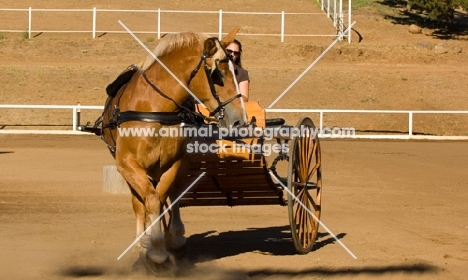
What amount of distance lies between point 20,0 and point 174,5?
7.46 metres

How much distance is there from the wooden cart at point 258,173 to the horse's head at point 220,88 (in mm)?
855

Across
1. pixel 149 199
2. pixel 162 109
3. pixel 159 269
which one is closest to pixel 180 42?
pixel 162 109

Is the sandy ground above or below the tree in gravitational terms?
below

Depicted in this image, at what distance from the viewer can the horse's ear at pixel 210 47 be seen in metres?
7.50

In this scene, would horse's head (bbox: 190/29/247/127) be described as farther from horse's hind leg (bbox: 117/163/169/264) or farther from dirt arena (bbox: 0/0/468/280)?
dirt arena (bbox: 0/0/468/280)

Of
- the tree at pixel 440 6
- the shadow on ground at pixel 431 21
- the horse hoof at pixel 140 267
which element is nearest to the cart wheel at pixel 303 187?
the horse hoof at pixel 140 267

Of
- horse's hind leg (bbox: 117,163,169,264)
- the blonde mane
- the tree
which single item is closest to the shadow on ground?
the tree

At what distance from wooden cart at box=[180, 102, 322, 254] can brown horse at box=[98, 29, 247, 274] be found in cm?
49

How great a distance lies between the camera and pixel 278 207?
13.3 metres

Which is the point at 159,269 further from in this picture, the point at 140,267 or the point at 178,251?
the point at 178,251

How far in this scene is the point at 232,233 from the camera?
35.4ft

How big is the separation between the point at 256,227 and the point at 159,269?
3527 millimetres

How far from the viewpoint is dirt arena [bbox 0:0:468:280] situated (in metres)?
8.77

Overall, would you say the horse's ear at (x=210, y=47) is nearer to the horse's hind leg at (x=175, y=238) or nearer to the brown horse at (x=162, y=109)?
the brown horse at (x=162, y=109)
